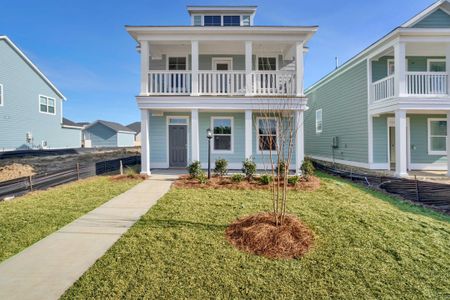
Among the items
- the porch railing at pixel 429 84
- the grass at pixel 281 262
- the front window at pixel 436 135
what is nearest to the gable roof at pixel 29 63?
the grass at pixel 281 262

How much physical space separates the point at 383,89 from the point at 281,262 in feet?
35.3

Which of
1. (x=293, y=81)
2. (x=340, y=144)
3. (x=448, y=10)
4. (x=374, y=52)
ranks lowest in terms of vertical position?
(x=340, y=144)

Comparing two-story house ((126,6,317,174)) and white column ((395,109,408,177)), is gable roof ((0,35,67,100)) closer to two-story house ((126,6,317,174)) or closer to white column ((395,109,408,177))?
two-story house ((126,6,317,174))

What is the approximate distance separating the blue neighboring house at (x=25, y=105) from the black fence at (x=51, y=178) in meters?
11.1

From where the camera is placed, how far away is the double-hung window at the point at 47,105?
19.6 meters

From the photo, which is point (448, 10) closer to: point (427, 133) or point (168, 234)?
point (427, 133)

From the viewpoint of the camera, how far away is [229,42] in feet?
33.3

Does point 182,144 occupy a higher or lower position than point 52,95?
lower

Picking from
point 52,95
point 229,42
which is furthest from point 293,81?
point 52,95

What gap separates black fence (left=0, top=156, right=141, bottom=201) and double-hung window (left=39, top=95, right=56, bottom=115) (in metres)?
13.8

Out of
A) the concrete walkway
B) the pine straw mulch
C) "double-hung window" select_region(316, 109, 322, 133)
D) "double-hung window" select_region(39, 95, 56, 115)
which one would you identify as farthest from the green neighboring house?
"double-hung window" select_region(39, 95, 56, 115)

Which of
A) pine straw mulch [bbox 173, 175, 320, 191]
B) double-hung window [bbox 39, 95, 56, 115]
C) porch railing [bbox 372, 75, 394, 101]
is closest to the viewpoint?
pine straw mulch [bbox 173, 175, 320, 191]

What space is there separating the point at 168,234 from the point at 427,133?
1382 cm

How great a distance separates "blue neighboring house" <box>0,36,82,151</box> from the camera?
16.1 meters
